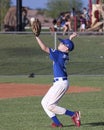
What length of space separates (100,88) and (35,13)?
7705 cm

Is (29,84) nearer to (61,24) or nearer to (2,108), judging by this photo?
(2,108)

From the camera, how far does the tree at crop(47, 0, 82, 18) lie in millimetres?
81188

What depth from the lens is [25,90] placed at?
66.0 feet

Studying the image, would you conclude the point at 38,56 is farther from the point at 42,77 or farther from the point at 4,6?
the point at 4,6

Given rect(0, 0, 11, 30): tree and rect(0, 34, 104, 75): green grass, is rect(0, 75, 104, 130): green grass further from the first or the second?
rect(0, 0, 11, 30): tree

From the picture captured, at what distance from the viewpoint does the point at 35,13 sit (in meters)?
97.0

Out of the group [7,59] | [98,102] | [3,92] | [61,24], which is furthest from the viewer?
[61,24]

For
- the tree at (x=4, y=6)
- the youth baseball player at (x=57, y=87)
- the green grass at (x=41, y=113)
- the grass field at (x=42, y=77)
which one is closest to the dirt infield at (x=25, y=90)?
the grass field at (x=42, y=77)

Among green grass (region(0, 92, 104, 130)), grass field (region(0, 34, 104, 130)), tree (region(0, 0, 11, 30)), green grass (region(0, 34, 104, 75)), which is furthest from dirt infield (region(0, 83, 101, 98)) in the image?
tree (region(0, 0, 11, 30))

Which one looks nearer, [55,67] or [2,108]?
[55,67]

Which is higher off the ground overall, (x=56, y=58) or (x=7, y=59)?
(x=56, y=58)

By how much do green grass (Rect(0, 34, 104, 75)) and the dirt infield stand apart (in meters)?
5.40

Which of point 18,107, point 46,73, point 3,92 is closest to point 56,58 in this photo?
point 18,107

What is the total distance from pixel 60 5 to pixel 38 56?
54.4 meters
